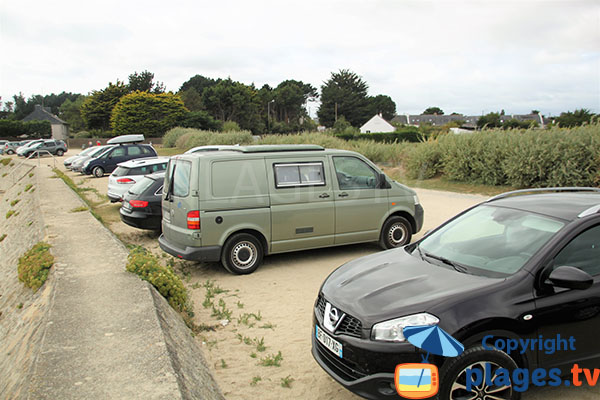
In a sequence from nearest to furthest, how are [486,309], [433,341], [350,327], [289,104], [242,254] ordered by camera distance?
1. [433,341]
2. [486,309]
3. [350,327]
4. [242,254]
5. [289,104]

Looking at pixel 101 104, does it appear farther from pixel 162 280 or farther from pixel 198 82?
pixel 162 280

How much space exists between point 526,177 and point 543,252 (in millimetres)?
15433

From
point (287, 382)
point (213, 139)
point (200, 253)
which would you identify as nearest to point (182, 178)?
point (200, 253)

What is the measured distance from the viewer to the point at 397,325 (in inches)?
131

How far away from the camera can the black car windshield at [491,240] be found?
12.7 ft

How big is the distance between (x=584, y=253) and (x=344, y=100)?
10318 centimetres

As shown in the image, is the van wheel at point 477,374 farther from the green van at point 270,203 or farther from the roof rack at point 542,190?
the green van at point 270,203

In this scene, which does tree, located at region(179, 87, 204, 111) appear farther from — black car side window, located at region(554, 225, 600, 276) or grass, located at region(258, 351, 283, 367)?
black car side window, located at region(554, 225, 600, 276)

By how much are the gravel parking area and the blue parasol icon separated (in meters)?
1.23

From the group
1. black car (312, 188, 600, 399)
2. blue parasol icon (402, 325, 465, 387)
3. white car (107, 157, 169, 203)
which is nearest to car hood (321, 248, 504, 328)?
black car (312, 188, 600, 399)

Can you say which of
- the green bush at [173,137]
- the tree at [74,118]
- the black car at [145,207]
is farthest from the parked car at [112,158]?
the tree at [74,118]

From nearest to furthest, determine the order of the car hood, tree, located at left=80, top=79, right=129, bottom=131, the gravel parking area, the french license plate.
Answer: the car hood
the french license plate
the gravel parking area
tree, located at left=80, top=79, right=129, bottom=131

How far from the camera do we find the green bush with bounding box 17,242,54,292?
22.4ft

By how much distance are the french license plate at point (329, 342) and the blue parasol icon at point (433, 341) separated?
0.61m
